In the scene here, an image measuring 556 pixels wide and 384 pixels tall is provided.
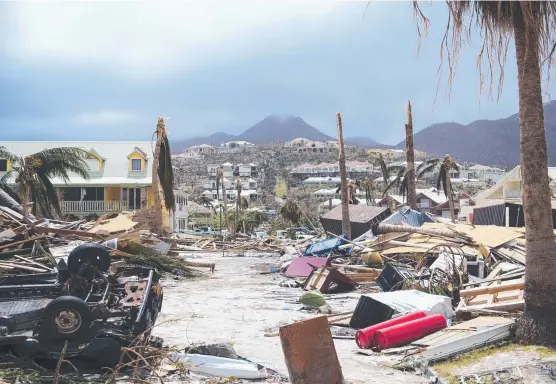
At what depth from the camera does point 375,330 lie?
9.31 m

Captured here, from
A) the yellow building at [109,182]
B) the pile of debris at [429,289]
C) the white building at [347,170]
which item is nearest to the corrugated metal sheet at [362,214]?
the pile of debris at [429,289]

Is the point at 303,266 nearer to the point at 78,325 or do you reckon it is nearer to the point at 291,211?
the point at 78,325

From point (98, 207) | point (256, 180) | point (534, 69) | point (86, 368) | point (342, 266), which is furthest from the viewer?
point (256, 180)

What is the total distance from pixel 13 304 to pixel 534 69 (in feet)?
25.0

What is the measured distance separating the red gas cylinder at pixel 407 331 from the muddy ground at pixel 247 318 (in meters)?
0.43

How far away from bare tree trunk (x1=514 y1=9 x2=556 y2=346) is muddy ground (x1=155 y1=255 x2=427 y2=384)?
209cm

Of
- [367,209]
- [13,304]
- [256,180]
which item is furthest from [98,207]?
[256,180]

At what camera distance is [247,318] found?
12.2m

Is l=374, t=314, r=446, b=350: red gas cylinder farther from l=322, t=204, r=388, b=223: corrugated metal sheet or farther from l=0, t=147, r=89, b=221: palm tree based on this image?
l=322, t=204, r=388, b=223: corrugated metal sheet

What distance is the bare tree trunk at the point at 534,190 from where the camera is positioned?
856 centimetres

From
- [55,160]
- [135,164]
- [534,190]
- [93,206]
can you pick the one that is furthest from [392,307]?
[93,206]

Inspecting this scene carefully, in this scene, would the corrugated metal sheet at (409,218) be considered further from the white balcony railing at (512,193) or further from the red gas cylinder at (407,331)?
the white balcony railing at (512,193)

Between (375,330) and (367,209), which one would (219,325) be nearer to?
(375,330)

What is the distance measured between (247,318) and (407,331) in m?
3.76
